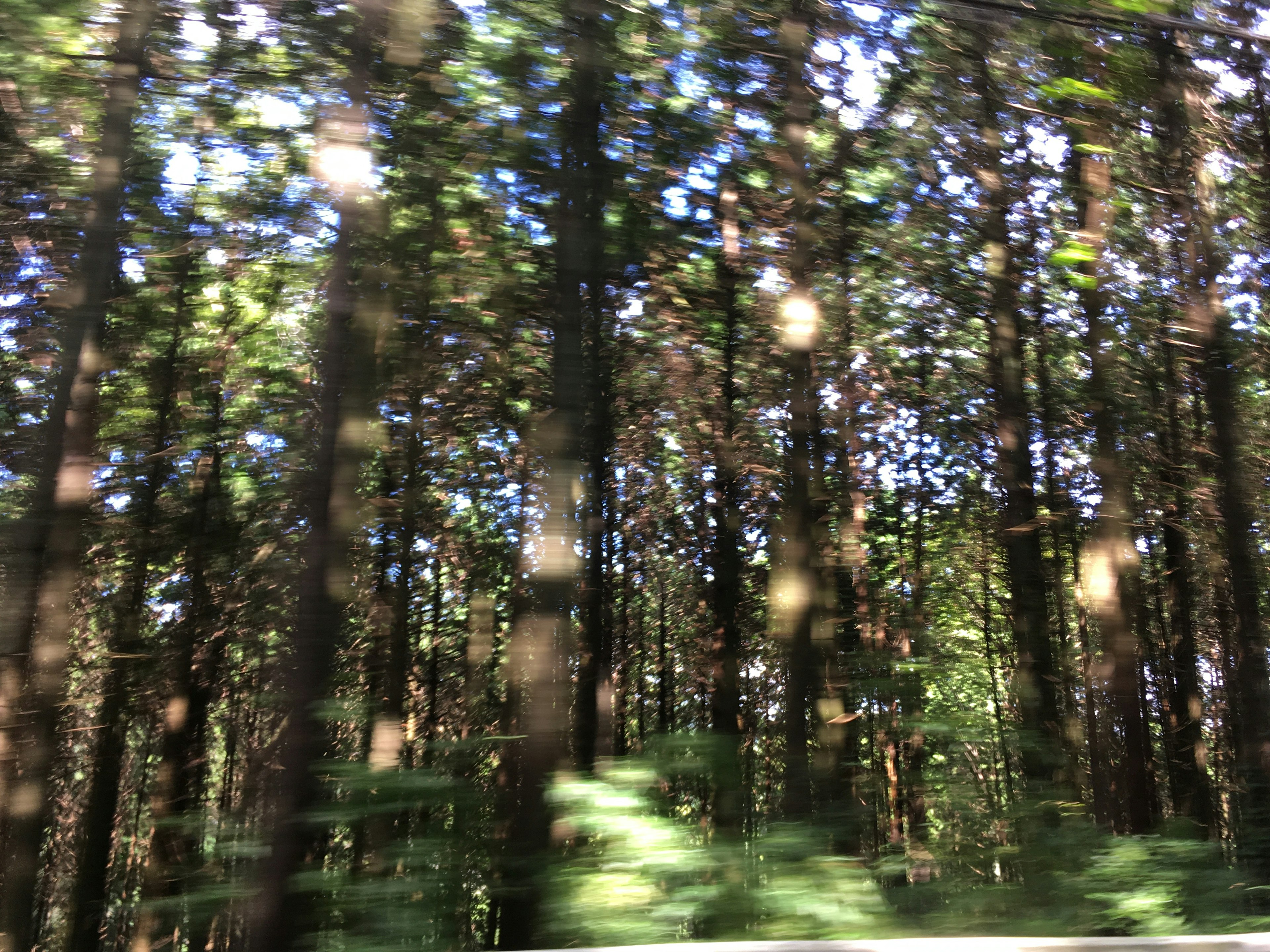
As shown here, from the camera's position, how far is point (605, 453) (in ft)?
Result: 26.5

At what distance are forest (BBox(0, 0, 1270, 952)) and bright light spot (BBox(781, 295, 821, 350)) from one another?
8cm

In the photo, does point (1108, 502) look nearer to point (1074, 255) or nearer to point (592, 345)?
point (1074, 255)

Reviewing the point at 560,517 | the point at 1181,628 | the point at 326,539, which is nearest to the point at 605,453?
the point at 560,517

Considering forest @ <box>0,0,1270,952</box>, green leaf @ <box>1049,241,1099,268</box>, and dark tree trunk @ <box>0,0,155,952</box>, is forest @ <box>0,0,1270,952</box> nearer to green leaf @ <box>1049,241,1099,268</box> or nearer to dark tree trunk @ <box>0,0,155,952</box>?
dark tree trunk @ <box>0,0,155,952</box>

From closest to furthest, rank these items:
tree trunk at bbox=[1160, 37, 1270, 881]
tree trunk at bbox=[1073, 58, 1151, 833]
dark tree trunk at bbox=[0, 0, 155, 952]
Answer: dark tree trunk at bbox=[0, 0, 155, 952], tree trunk at bbox=[1073, 58, 1151, 833], tree trunk at bbox=[1160, 37, 1270, 881]

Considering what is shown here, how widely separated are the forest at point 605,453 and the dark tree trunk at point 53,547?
0.04 meters

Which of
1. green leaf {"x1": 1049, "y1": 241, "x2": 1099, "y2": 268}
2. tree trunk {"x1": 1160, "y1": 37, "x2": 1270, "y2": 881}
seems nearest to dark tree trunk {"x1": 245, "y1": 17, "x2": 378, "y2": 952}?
green leaf {"x1": 1049, "y1": 241, "x2": 1099, "y2": 268}

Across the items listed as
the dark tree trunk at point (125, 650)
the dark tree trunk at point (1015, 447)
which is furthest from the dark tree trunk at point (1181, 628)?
the dark tree trunk at point (125, 650)

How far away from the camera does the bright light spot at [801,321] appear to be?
18.6 feet

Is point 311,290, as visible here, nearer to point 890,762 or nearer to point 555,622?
point 555,622

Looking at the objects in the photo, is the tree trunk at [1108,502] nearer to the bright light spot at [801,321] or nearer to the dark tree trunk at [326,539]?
the bright light spot at [801,321]

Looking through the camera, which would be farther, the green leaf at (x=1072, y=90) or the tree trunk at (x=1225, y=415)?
the tree trunk at (x=1225, y=415)

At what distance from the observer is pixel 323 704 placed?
→ 416 cm

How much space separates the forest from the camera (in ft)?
14.7
